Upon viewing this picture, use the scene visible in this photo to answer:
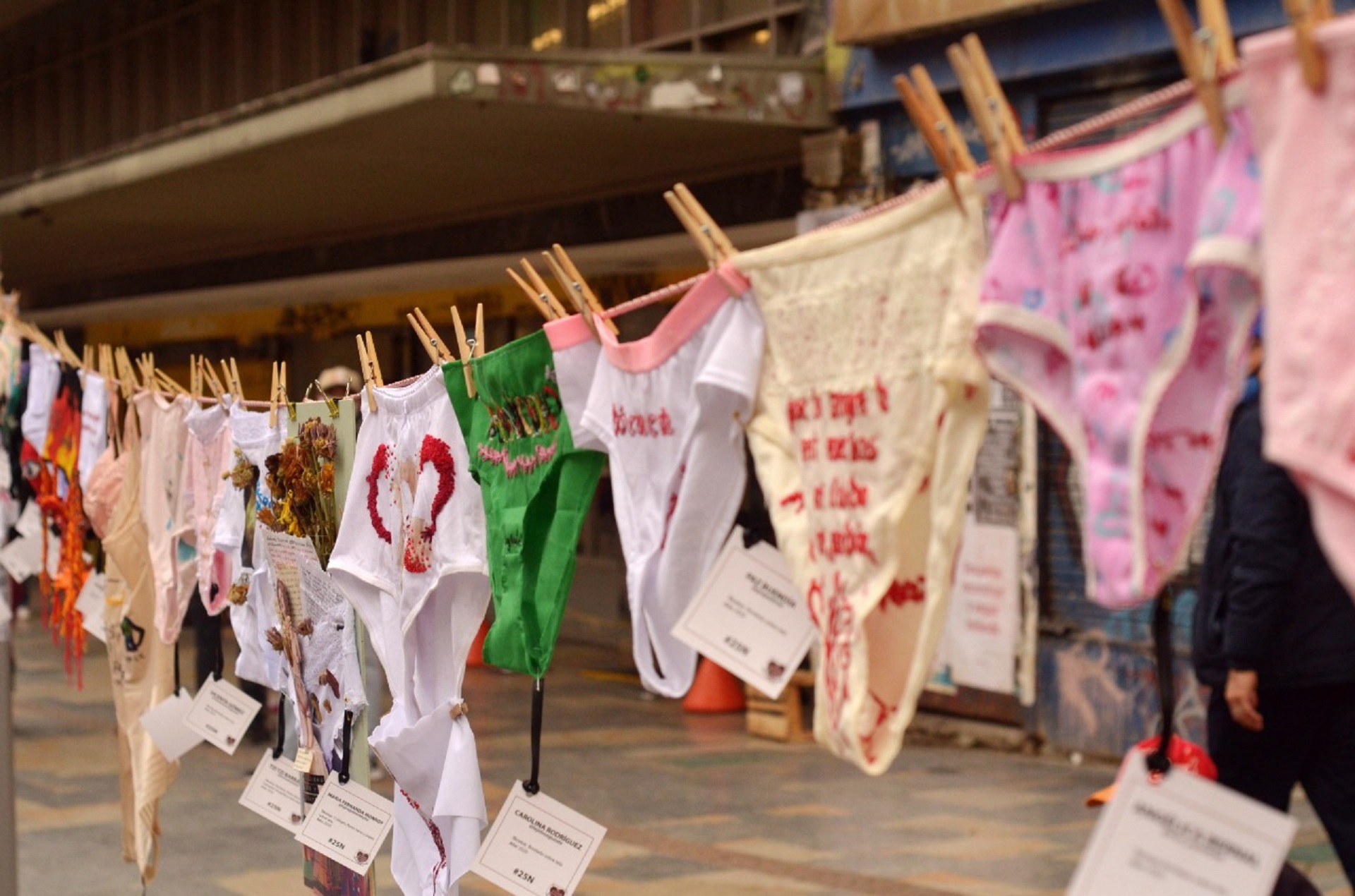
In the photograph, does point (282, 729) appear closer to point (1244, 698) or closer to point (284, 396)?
point (284, 396)

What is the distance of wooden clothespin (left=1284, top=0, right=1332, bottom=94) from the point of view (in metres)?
1.65

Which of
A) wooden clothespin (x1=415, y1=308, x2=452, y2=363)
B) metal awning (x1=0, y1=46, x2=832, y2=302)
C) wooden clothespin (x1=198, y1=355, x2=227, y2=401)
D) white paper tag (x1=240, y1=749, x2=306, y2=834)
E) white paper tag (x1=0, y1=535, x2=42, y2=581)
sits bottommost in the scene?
white paper tag (x1=240, y1=749, x2=306, y2=834)

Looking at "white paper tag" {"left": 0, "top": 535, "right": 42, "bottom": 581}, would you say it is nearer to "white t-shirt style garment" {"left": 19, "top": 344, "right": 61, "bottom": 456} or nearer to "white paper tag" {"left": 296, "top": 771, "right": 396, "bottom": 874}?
"white t-shirt style garment" {"left": 19, "top": 344, "right": 61, "bottom": 456}

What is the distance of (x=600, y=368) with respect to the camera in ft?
9.84

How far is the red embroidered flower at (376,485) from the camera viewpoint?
3.75 meters

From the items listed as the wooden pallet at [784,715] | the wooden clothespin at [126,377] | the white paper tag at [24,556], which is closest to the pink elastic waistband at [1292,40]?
the wooden clothespin at [126,377]

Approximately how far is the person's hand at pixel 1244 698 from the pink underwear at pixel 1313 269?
102 inches

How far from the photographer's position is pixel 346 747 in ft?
13.1

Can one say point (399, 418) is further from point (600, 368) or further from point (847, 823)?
point (847, 823)

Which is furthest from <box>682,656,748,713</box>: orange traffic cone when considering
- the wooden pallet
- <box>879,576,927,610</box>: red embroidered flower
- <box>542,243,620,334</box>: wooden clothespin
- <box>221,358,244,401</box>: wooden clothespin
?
<box>879,576,927,610</box>: red embroidered flower

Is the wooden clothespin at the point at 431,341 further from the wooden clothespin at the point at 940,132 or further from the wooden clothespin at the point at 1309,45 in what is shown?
the wooden clothespin at the point at 1309,45

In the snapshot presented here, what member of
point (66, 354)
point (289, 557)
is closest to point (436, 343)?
point (289, 557)

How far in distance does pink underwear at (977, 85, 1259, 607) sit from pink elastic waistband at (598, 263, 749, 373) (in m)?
0.64

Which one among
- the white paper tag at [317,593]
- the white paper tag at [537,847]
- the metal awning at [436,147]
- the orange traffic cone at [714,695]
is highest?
the metal awning at [436,147]
